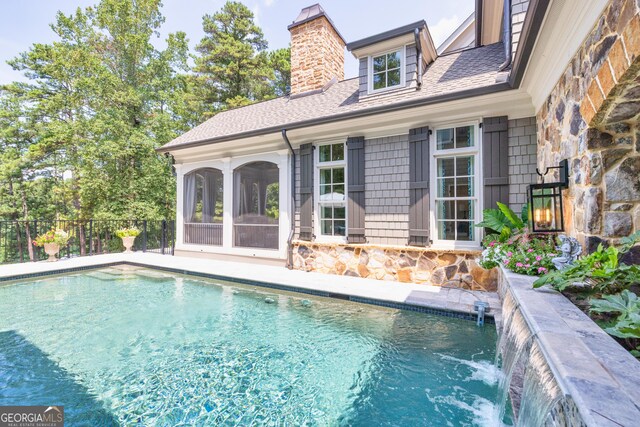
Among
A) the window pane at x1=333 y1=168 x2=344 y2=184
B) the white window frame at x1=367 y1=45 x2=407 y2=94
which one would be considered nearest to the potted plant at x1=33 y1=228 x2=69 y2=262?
the window pane at x1=333 y1=168 x2=344 y2=184

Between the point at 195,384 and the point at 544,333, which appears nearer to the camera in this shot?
the point at 544,333

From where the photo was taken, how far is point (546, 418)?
4.32ft

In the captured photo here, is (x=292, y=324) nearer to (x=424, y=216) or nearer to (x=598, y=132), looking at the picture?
(x=424, y=216)

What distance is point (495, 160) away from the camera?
4.77 meters

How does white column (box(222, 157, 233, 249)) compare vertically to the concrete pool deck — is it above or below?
above

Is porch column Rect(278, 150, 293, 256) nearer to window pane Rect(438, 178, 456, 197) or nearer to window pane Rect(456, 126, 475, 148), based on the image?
window pane Rect(438, 178, 456, 197)

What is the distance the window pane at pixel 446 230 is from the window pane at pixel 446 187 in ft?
1.61

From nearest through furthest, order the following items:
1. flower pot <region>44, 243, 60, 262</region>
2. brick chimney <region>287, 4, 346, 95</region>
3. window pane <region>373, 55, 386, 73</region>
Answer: window pane <region>373, 55, 386, 73</region> < flower pot <region>44, 243, 60, 262</region> < brick chimney <region>287, 4, 346, 95</region>

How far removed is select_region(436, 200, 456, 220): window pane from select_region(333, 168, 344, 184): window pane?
1.98 meters

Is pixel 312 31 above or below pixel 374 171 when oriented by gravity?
above

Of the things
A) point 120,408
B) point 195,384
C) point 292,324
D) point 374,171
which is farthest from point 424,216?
point 120,408

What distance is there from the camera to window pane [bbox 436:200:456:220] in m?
5.29

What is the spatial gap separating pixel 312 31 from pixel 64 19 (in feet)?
44.5

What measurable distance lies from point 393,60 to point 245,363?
589 centimetres
